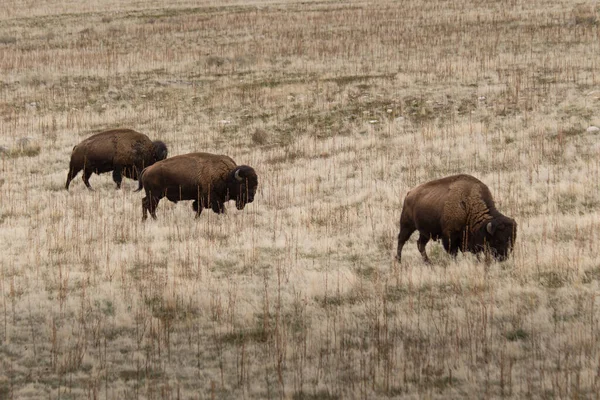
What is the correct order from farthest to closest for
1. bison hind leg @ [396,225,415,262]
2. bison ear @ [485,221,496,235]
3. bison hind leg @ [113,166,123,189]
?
A: bison hind leg @ [113,166,123,189] < bison hind leg @ [396,225,415,262] < bison ear @ [485,221,496,235]

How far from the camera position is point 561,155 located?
16797 mm

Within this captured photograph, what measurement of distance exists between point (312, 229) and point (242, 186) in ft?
6.46

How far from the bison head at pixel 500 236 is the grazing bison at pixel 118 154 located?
797 cm

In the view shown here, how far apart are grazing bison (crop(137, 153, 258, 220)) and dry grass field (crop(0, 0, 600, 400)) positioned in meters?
0.45

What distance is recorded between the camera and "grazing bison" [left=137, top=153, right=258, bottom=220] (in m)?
14.2

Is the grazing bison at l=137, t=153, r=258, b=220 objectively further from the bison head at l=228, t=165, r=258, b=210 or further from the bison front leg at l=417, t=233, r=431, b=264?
the bison front leg at l=417, t=233, r=431, b=264

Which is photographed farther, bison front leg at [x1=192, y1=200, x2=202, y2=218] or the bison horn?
bison front leg at [x1=192, y1=200, x2=202, y2=218]

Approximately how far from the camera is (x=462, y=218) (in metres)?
10.5

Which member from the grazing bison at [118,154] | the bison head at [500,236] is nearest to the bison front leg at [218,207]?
the grazing bison at [118,154]

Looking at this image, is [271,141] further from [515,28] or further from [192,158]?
[515,28]

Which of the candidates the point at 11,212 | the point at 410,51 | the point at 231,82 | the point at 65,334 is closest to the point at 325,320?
the point at 65,334

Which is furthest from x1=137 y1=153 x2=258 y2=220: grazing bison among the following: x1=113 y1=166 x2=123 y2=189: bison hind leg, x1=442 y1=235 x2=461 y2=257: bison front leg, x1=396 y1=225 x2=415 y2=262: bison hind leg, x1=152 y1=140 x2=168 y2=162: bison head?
x1=442 y1=235 x2=461 y2=257: bison front leg

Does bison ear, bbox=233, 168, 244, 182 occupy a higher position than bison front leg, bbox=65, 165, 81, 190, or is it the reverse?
bison ear, bbox=233, 168, 244, 182

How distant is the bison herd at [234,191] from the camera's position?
10.4 m
